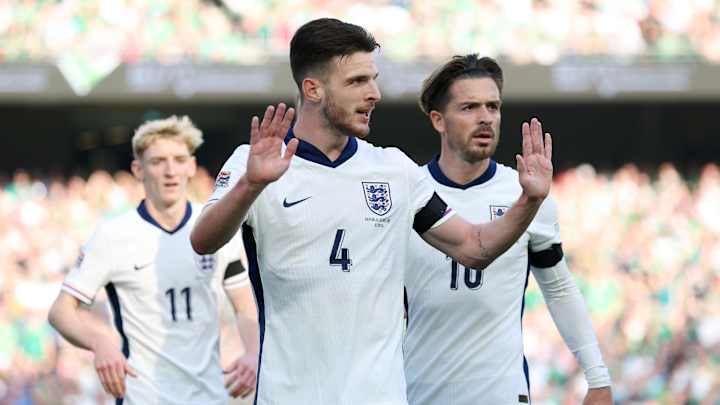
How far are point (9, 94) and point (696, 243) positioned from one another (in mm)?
8854

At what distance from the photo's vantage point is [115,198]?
16125mm

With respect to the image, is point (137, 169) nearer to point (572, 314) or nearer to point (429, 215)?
point (572, 314)

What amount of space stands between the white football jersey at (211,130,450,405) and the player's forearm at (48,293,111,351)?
183 centimetres

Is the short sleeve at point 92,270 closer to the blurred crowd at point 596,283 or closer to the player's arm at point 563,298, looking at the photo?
the player's arm at point 563,298

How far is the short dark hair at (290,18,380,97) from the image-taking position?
414 centimetres

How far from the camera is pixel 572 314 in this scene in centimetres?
530

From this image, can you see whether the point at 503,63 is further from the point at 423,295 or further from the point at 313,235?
the point at 313,235

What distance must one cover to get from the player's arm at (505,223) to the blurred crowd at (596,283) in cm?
841

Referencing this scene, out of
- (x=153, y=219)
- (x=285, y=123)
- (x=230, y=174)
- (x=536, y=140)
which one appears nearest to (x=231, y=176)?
(x=230, y=174)

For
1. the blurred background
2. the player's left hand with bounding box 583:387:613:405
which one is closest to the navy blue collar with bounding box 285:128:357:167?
the player's left hand with bounding box 583:387:613:405

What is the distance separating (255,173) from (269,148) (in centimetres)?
9

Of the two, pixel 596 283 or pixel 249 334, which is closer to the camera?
pixel 249 334

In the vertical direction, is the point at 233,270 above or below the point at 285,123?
below

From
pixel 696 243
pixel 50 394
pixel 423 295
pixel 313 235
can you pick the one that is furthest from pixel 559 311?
pixel 696 243
